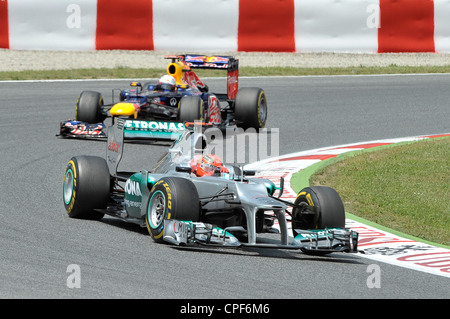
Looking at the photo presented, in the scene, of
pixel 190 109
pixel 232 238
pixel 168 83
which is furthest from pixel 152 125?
pixel 232 238

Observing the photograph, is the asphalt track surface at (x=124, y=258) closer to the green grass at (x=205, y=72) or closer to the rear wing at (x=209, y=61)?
the rear wing at (x=209, y=61)

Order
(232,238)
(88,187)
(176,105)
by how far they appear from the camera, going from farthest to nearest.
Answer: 1. (176,105)
2. (88,187)
3. (232,238)

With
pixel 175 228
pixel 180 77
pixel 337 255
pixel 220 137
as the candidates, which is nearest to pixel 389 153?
pixel 220 137

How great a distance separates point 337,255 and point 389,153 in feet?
18.2

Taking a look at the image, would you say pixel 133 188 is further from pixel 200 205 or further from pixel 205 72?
pixel 205 72

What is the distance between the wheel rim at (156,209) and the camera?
840cm

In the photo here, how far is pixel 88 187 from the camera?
30.5 ft

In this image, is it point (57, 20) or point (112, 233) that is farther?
point (57, 20)

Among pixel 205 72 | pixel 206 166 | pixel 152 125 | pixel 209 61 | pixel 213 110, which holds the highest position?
pixel 209 61

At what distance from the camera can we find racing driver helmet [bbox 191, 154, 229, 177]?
8891mm

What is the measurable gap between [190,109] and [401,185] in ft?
14.3

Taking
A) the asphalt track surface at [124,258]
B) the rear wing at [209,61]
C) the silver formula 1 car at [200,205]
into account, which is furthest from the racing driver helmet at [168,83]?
the silver formula 1 car at [200,205]
